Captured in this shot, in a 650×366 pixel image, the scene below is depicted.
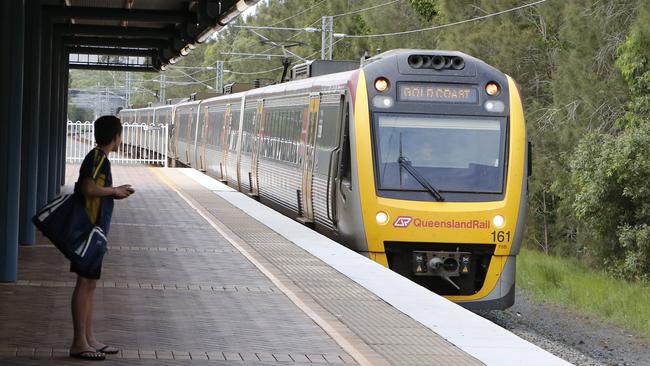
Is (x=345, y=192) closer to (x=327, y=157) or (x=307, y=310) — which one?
(x=327, y=157)

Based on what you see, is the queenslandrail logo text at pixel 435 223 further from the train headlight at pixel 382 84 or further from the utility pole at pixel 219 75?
the utility pole at pixel 219 75

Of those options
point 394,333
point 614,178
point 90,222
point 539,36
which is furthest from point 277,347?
point 539,36

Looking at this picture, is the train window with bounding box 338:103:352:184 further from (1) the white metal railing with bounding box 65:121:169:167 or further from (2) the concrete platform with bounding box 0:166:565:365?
A: (1) the white metal railing with bounding box 65:121:169:167

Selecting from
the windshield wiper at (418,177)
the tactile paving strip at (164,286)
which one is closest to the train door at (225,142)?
Result: the windshield wiper at (418,177)

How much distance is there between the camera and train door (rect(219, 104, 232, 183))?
3481cm

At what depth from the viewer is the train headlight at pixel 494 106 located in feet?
53.6

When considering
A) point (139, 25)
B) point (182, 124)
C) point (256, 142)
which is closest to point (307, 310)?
point (139, 25)

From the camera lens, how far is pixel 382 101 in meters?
16.3

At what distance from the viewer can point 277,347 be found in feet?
31.5

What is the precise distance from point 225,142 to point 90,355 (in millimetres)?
26361

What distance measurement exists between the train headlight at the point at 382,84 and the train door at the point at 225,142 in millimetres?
18377

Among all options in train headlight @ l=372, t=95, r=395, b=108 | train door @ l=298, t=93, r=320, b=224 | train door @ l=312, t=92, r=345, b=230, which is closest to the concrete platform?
train door @ l=312, t=92, r=345, b=230

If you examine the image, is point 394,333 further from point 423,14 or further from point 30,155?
point 423,14

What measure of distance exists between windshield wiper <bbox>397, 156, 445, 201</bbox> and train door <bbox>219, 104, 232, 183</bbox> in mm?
18823
